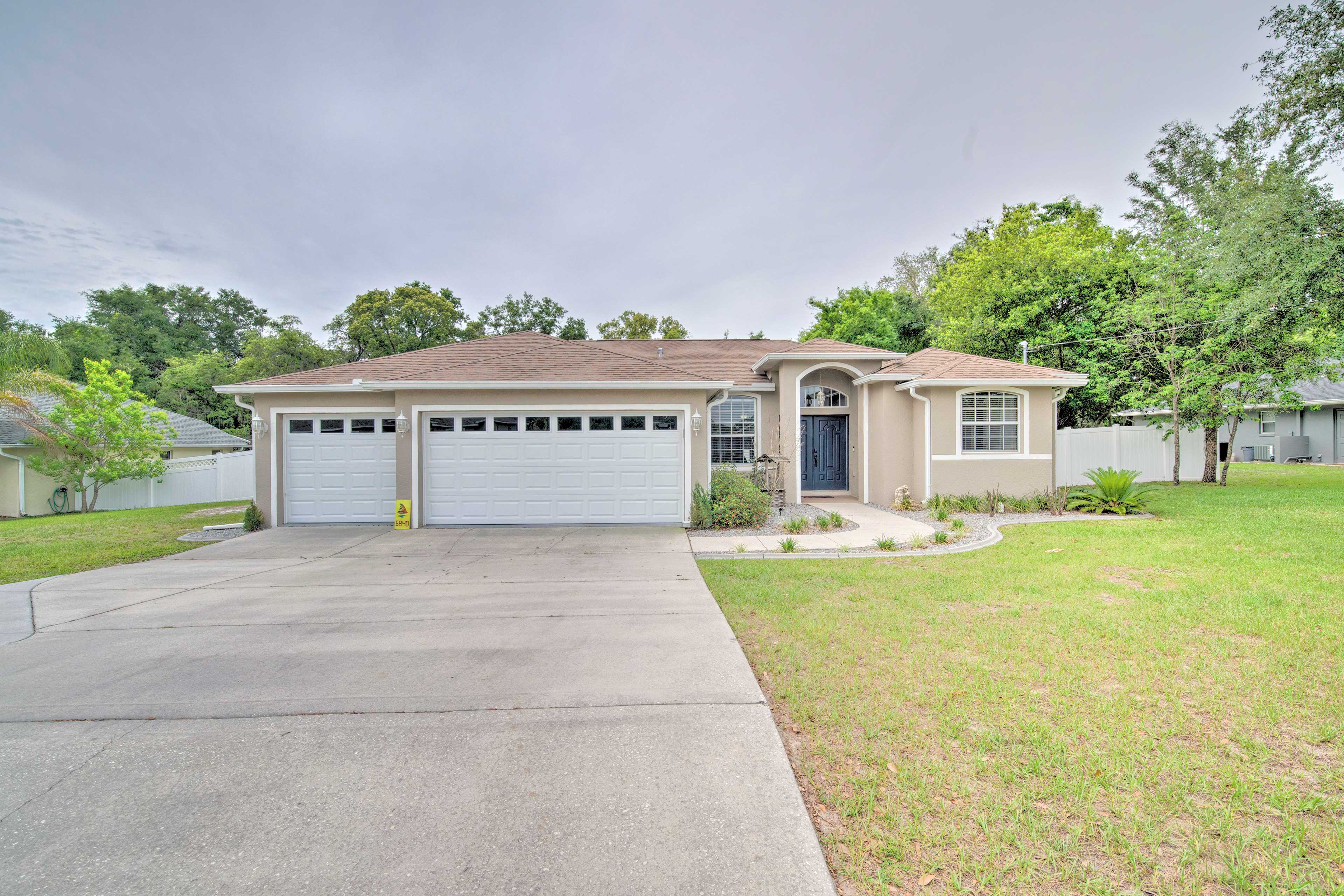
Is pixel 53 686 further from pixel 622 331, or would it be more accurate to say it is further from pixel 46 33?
pixel 622 331

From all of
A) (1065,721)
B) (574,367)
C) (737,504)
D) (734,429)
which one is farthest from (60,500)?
(1065,721)

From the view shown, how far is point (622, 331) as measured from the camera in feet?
109

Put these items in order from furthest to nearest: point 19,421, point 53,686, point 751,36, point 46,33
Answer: point 19,421
point 751,36
point 46,33
point 53,686

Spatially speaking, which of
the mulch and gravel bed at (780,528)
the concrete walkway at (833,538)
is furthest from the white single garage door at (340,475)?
the concrete walkway at (833,538)


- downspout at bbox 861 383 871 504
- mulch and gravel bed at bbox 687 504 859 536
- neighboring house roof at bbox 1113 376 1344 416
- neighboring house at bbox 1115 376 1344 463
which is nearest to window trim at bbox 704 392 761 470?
downspout at bbox 861 383 871 504

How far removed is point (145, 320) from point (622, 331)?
105 feet

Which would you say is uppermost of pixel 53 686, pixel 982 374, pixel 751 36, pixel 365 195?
pixel 751 36

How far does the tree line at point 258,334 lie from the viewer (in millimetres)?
27312

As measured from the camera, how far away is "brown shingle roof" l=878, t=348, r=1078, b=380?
466 inches

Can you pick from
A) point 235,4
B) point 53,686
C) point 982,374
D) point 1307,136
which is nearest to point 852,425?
point 982,374

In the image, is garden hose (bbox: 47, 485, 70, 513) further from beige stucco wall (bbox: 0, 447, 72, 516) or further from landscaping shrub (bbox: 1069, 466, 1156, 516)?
landscaping shrub (bbox: 1069, 466, 1156, 516)

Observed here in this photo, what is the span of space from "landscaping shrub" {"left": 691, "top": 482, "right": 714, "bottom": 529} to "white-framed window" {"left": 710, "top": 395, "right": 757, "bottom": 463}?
162 inches

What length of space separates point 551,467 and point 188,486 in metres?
15.0

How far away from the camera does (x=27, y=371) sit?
12.8m
